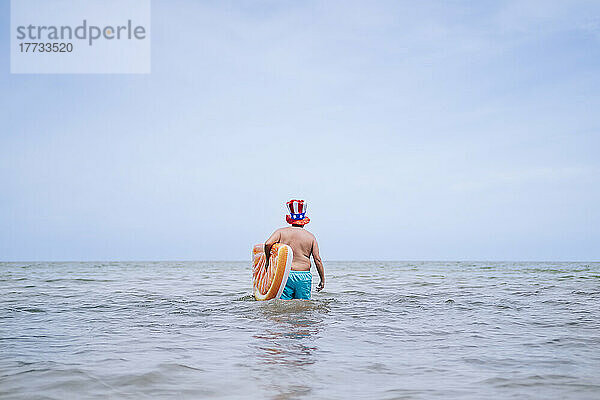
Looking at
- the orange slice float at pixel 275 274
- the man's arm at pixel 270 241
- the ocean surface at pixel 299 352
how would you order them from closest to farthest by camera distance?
1. the ocean surface at pixel 299 352
2. the orange slice float at pixel 275 274
3. the man's arm at pixel 270 241

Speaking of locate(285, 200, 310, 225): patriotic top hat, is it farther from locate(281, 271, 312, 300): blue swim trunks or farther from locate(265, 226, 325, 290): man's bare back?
locate(281, 271, 312, 300): blue swim trunks

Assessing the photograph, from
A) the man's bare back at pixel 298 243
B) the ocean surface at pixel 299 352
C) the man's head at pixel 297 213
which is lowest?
the ocean surface at pixel 299 352

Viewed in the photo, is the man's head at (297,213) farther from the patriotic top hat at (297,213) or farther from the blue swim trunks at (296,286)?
the blue swim trunks at (296,286)

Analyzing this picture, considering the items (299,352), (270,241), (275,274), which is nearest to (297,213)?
(270,241)

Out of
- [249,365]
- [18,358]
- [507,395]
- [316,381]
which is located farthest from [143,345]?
[507,395]

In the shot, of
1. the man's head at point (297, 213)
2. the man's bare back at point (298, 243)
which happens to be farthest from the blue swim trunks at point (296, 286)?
the man's head at point (297, 213)

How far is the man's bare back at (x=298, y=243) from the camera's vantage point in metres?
9.73

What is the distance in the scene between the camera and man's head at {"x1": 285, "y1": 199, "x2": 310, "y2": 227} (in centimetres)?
995

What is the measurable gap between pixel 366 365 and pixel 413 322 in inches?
117

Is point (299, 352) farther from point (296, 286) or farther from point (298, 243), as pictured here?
point (298, 243)

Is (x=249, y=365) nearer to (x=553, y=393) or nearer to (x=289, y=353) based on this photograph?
(x=289, y=353)

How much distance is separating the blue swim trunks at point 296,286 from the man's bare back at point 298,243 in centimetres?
11

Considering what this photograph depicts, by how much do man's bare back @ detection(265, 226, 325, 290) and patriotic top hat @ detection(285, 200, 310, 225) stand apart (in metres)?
0.18

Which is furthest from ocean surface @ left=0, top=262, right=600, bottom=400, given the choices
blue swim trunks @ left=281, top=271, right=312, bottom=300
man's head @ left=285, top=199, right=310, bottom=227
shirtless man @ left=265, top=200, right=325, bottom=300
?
man's head @ left=285, top=199, right=310, bottom=227
